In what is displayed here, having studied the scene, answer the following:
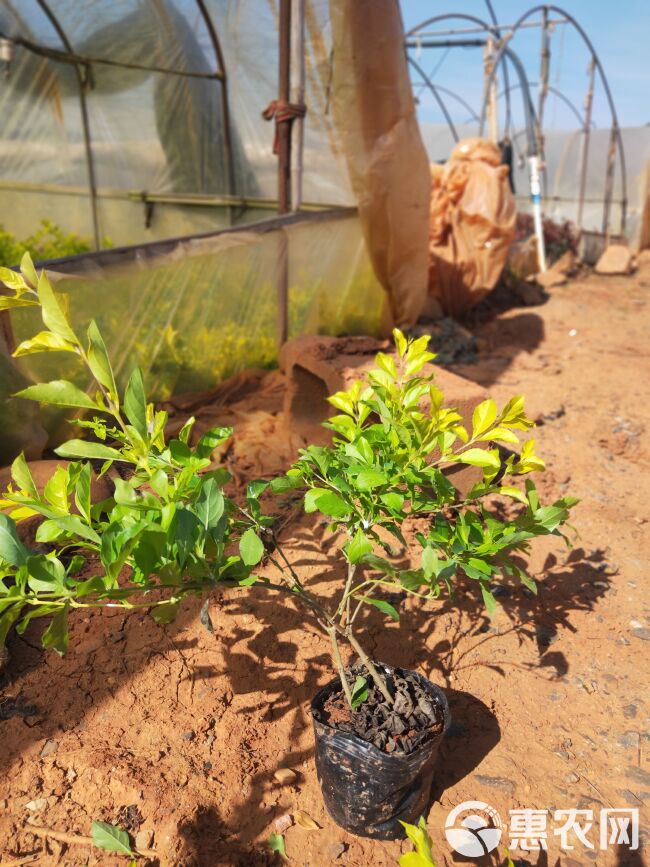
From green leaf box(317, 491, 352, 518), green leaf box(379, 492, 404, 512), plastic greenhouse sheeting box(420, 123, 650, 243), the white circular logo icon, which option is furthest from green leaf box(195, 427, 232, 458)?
plastic greenhouse sheeting box(420, 123, 650, 243)

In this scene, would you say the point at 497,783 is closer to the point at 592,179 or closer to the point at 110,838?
the point at 110,838

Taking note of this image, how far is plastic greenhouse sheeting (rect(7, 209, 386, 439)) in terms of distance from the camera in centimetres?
282

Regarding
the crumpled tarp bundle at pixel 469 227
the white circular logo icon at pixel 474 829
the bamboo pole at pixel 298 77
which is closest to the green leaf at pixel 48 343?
the white circular logo icon at pixel 474 829

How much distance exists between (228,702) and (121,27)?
6.29m

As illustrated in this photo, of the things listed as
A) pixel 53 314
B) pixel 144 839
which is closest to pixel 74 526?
pixel 53 314

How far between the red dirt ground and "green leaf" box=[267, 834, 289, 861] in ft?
0.06

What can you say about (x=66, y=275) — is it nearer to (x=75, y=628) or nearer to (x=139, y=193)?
(x=75, y=628)

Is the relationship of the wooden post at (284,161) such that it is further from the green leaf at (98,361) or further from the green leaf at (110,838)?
the green leaf at (110,838)

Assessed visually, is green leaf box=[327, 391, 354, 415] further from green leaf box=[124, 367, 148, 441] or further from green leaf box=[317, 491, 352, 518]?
green leaf box=[124, 367, 148, 441]

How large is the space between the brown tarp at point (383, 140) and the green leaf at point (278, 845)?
3.80 meters

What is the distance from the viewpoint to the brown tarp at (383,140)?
383 cm

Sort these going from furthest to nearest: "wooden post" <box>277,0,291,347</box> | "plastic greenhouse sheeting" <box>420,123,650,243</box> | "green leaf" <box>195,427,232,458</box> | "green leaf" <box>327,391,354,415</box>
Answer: "plastic greenhouse sheeting" <box>420,123,650,243</box> → "wooden post" <box>277,0,291,347</box> → "green leaf" <box>327,391,354,415</box> → "green leaf" <box>195,427,232,458</box>

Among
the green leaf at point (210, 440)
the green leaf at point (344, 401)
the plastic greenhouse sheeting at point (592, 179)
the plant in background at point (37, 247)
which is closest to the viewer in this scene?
the green leaf at point (210, 440)

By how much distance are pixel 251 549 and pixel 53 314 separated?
54 centimetres
